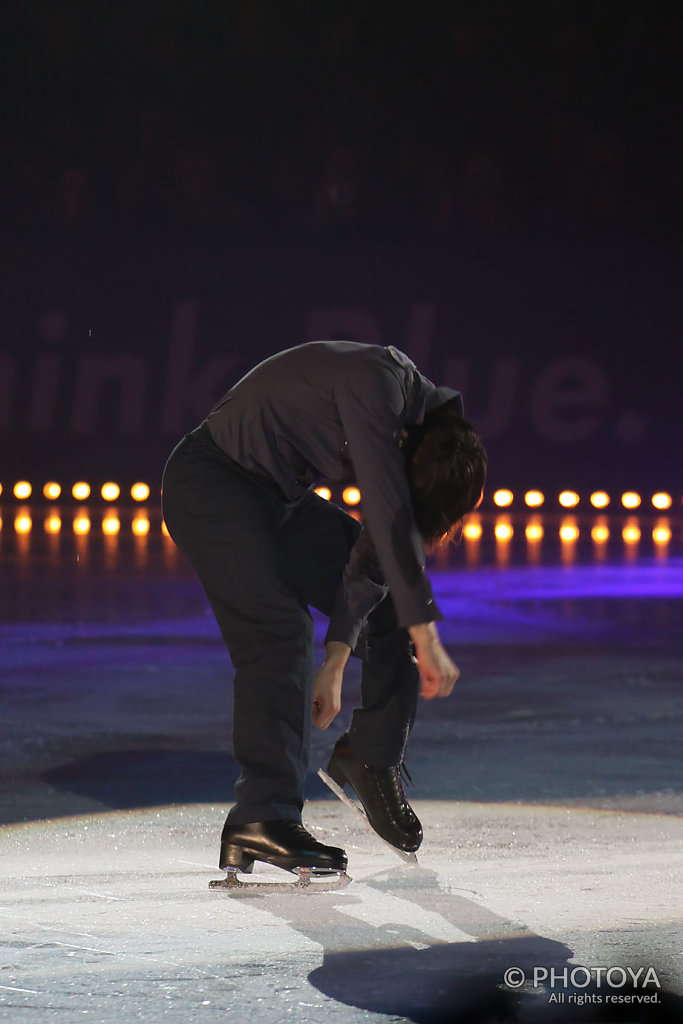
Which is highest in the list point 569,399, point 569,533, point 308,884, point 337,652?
point 569,399

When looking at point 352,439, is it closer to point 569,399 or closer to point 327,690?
point 327,690

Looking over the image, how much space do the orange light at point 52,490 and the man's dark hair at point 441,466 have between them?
12.7 metres

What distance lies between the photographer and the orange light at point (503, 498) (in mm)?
14749

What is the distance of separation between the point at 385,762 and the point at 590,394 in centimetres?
1157

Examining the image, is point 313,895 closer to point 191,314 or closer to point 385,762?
point 385,762

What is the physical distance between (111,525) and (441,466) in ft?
36.9

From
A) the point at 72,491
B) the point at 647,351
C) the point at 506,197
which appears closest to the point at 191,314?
the point at 72,491

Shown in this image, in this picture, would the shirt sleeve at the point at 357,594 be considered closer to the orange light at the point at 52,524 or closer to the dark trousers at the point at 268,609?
the dark trousers at the point at 268,609

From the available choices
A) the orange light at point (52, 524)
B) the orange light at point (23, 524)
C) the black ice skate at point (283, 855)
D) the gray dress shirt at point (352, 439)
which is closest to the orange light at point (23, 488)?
the orange light at point (23, 524)

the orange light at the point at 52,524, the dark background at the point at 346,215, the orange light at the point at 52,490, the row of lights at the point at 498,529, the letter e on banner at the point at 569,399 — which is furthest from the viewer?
the orange light at the point at 52,490

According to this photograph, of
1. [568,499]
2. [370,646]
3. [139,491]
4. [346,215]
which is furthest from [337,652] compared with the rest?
[139,491]

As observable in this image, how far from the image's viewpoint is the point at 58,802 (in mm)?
3770

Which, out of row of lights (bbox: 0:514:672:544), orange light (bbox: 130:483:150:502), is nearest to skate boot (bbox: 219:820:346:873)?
row of lights (bbox: 0:514:672:544)

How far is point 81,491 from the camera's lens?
50.2ft
